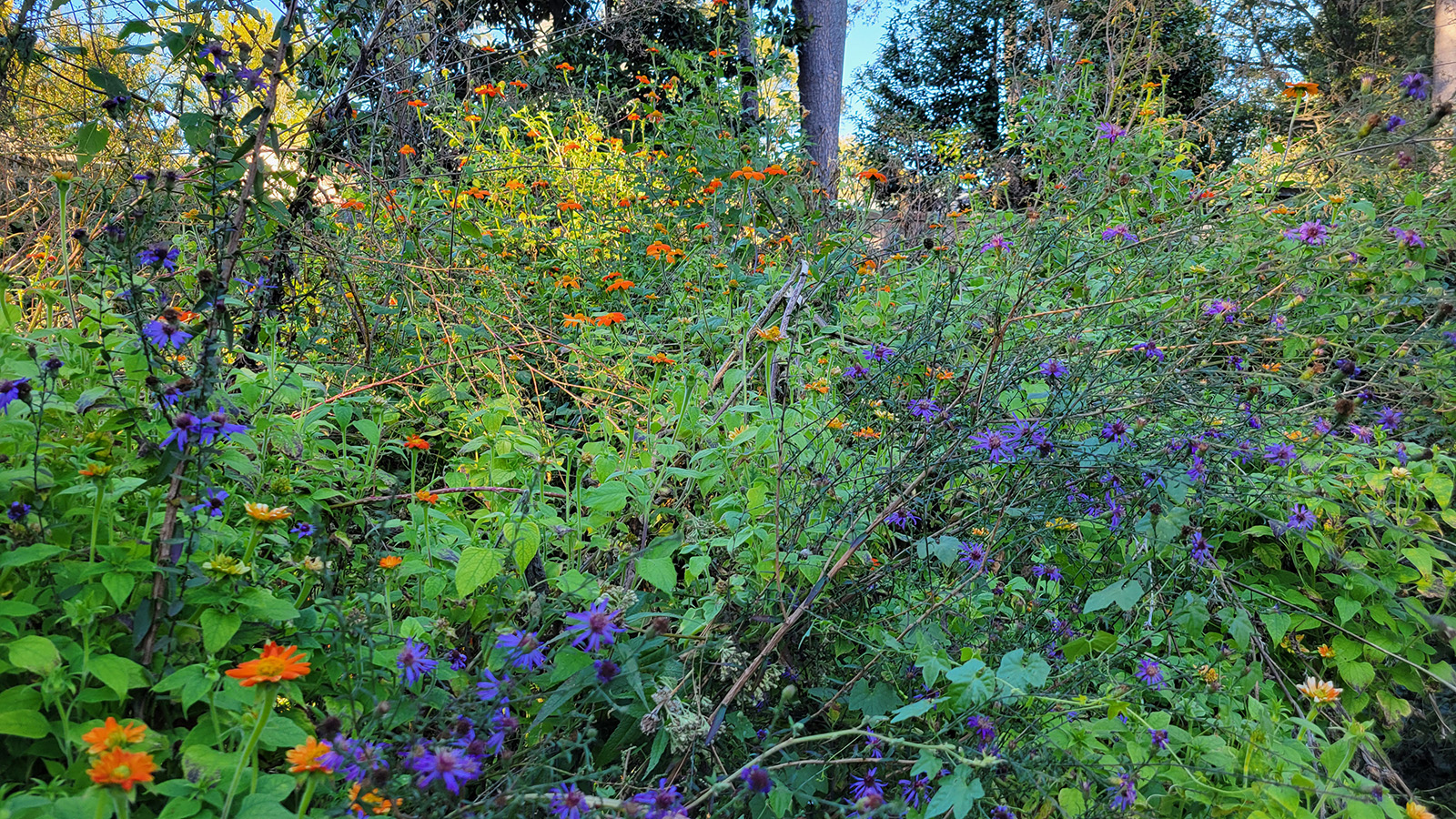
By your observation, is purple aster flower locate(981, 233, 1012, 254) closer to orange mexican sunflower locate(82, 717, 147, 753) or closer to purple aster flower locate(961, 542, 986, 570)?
purple aster flower locate(961, 542, 986, 570)

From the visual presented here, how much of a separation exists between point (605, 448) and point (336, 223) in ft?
7.37

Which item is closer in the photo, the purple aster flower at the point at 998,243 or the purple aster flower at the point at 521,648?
the purple aster flower at the point at 521,648

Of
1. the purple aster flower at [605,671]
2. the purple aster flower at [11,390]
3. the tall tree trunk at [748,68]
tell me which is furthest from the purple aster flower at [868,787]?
the tall tree trunk at [748,68]

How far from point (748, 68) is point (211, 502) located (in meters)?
4.33

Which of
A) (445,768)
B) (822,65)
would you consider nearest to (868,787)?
(445,768)

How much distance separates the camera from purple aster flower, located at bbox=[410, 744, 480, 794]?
0.94 m

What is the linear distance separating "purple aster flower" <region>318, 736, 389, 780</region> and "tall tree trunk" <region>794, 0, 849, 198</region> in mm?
7206

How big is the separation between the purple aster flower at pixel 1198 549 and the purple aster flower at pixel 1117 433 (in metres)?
0.23

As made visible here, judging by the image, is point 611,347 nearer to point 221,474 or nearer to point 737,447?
point 737,447

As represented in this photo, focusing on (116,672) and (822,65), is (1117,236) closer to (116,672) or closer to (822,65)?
(116,672)

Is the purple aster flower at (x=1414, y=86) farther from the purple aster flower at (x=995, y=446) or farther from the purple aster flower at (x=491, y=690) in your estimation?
the purple aster flower at (x=491, y=690)

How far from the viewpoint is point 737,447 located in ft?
6.21

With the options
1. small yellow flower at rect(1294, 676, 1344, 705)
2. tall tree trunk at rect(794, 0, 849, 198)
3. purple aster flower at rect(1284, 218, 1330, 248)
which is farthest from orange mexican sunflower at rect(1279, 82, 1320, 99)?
tall tree trunk at rect(794, 0, 849, 198)

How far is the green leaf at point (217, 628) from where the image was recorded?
113cm
